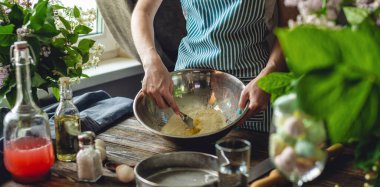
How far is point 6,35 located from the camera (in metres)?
1.31

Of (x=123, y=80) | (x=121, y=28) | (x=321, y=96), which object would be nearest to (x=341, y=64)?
(x=321, y=96)

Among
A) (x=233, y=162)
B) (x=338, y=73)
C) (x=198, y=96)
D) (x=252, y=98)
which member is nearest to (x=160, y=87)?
(x=198, y=96)

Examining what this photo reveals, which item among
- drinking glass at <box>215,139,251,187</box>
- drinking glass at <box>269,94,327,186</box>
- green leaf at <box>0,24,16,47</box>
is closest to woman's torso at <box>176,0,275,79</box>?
green leaf at <box>0,24,16,47</box>

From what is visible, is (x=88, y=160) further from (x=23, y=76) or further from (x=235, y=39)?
(x=235, y=39)

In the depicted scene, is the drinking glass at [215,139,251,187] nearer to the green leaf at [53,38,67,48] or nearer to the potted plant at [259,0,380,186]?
the potted plant at [259,0,380,186]

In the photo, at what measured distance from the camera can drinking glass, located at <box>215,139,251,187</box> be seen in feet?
2.97

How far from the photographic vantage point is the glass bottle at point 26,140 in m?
1.13

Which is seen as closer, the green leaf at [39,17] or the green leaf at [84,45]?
the green leaf at [39,17]

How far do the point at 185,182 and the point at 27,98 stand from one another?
0.40m

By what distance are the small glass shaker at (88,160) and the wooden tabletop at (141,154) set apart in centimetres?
2

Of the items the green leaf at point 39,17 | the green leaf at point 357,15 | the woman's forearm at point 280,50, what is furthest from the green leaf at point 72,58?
the green leaf at point 357,15

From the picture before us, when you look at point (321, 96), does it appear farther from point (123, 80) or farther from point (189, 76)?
point (123, 80)

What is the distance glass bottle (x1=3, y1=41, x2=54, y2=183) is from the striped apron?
25.1 inches

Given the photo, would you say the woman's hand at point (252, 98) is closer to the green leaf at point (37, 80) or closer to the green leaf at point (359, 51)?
the green leaf at point (37, 80)
